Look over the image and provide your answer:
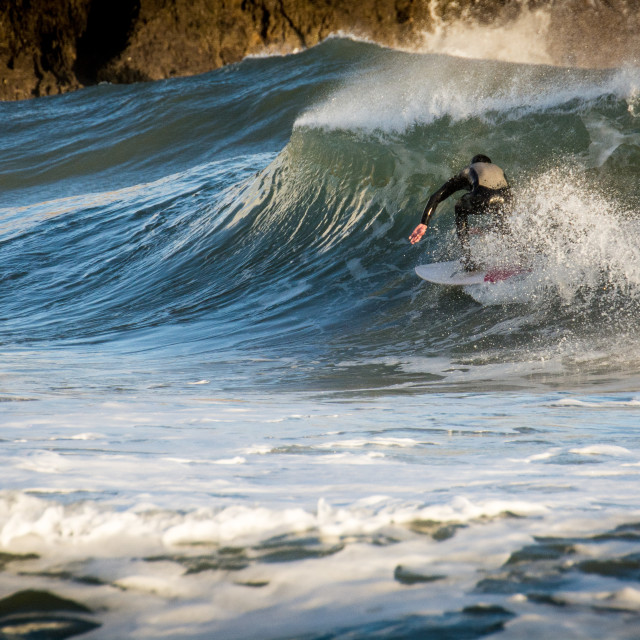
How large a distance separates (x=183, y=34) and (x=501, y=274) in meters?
20.5

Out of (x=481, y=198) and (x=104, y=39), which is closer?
(x=481, y=198)

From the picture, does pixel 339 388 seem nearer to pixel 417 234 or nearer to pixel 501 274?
pixel 417 234

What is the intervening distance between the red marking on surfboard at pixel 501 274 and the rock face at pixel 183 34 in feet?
61.2

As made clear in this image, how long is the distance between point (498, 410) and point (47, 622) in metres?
2.46

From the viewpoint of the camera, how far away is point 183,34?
24062 mm

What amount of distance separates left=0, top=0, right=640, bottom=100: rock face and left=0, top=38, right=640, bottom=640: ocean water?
9.71m

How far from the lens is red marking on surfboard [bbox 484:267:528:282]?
6188 mm

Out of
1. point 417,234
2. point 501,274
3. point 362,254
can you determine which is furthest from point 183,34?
point 501,274

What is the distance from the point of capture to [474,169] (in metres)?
6.32

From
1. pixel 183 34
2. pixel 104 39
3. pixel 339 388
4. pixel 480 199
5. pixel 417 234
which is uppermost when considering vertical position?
pixel 104 39

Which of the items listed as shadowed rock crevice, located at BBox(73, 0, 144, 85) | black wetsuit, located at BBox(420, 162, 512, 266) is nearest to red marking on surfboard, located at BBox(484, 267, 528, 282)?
black wetsuit, located at BBox(420, 162, 512, 266)

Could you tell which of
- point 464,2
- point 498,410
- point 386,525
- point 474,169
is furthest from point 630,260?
point 464,2

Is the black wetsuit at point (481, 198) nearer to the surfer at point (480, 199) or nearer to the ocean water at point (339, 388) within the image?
the surfer at point (480, 199)

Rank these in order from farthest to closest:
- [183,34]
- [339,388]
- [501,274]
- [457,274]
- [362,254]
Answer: [183,34] < [362,254] < [457,274] < [501,274] < [339,388]
